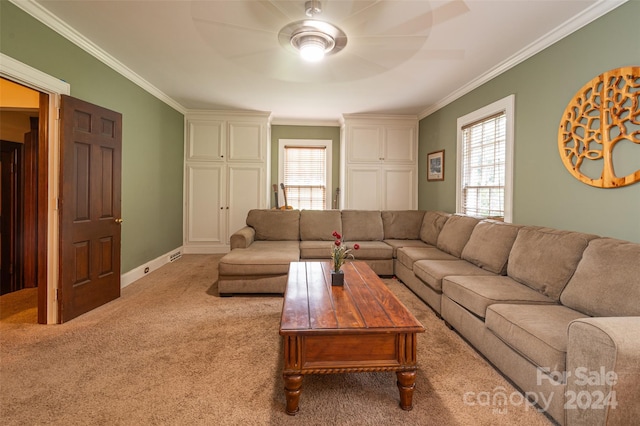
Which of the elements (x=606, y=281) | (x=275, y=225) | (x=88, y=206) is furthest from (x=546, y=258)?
(x=88, y=206)

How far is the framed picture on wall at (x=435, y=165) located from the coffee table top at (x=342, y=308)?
2.93 meters

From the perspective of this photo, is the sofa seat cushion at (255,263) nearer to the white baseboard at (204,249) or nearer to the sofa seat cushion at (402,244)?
the sofa seat cushion at (402,244)

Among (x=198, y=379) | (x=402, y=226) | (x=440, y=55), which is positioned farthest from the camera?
(x=402, y=226)

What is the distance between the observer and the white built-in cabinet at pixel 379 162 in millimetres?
5754

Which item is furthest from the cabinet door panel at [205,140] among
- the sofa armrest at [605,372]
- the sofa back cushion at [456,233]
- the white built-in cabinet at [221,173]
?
the sofa armrest at [605,372]

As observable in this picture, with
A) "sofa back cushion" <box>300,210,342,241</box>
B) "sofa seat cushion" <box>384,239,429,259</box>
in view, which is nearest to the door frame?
"sofa back cushion" <box>300,210,342,241</box>

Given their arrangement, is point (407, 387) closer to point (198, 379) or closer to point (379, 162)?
point (198, 379)

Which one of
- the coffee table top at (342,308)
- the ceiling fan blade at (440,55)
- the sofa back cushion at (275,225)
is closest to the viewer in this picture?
the coffee table top at (342,308)

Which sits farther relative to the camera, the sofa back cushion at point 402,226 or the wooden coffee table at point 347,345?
the sofa back cushion at point 402,226

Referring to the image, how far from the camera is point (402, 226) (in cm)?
477

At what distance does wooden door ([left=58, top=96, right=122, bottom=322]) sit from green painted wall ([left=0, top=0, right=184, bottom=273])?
33cm

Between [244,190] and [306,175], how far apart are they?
1.30m

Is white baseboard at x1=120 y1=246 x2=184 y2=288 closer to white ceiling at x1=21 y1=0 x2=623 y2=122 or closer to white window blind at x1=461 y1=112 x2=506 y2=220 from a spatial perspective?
white ceiling at x1=21 y1=0 x2=623 y2=122

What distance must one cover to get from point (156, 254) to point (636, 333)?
4977 millimetres
